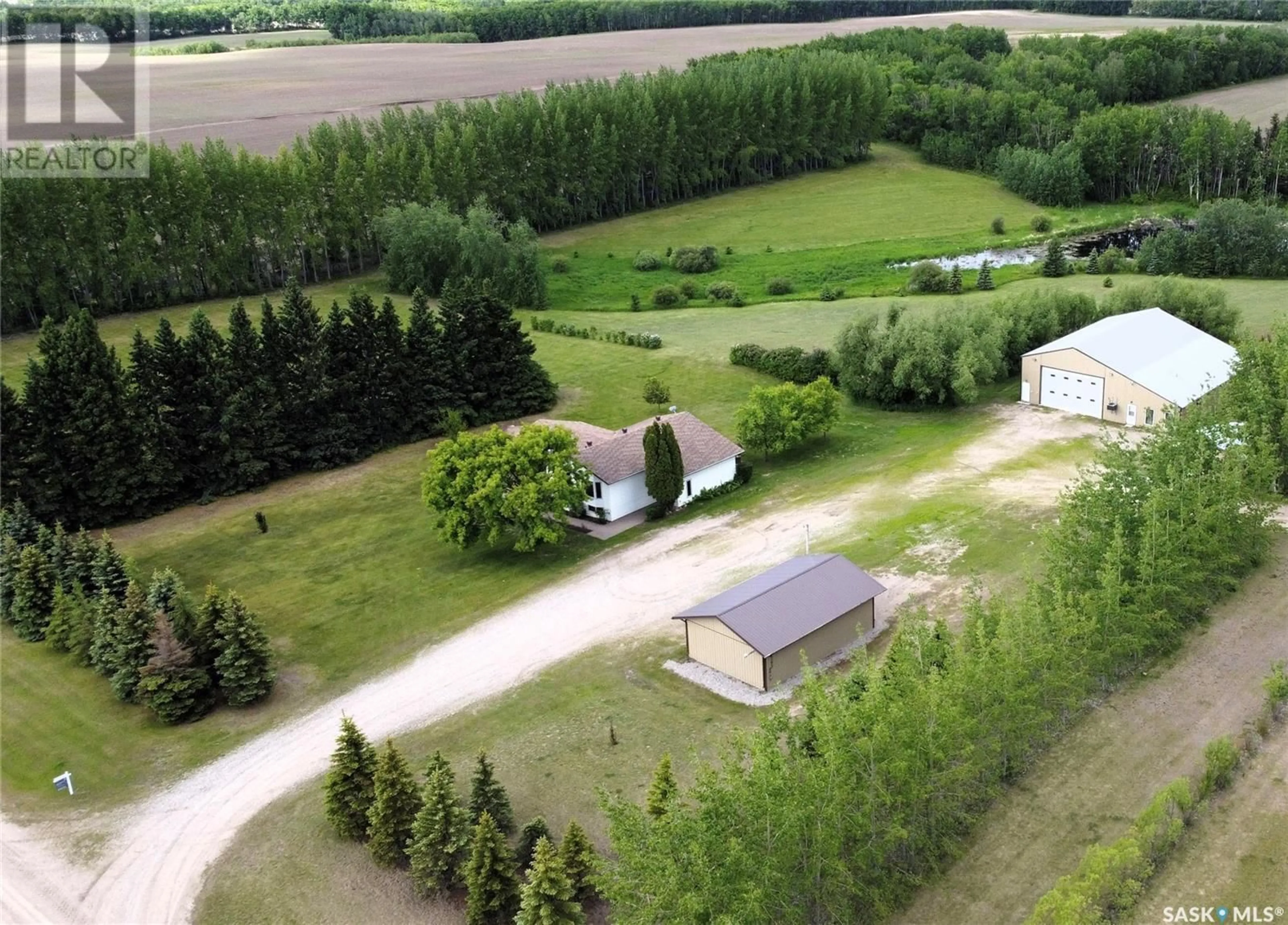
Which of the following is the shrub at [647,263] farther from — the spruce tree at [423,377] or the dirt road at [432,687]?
the dirt road at [432,687]

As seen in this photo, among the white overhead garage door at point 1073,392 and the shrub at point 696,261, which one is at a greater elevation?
the shrub at point 696,261

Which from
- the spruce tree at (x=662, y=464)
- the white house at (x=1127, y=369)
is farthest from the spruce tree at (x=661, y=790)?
the white house at (x=1127, y=369)

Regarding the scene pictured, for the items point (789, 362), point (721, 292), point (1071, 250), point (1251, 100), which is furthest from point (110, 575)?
point (1251, 100)

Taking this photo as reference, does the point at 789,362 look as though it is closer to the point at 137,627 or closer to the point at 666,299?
the point at 666,299

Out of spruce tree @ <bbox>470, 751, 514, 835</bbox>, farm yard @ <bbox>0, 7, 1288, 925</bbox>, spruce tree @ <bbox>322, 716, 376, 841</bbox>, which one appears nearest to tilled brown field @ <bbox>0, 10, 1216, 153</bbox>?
farm yard @ <bbox>0, 7, 1288, 925</bbox>

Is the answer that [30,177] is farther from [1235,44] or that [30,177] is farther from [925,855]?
[1235,44]

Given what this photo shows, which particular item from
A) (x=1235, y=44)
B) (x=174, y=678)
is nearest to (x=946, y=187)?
(x=1235, y=44)
